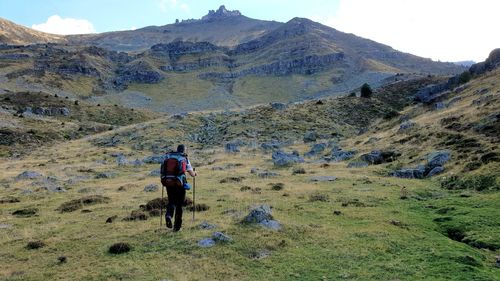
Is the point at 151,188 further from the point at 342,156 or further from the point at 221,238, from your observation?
the point at 342,156

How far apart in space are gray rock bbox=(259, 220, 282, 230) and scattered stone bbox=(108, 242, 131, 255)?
226 inches

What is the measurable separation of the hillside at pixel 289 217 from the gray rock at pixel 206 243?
99 mm

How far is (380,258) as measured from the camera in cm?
1444

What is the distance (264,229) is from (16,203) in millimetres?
21202

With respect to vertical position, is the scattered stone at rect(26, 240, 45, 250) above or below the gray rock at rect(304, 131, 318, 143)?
below

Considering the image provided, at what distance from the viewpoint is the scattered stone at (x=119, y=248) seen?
615 inches

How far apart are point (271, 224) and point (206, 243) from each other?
3.35 meters

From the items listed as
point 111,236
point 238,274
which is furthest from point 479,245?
point 111,236

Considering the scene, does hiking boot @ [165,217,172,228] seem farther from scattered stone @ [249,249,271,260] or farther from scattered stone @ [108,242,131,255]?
scattered stone @ [249,249,271,260]

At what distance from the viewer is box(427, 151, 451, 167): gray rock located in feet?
103

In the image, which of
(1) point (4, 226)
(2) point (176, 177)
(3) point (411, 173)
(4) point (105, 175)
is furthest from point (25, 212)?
(3) point (411, 173)

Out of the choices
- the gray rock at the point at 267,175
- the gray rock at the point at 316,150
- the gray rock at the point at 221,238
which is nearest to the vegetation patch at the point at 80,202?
the gray rock at the point at 221,238

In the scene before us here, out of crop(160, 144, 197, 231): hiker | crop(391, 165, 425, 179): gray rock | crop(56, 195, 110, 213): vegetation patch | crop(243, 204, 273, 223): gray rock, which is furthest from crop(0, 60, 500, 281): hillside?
crop(160, 144, 197, 231): hiker

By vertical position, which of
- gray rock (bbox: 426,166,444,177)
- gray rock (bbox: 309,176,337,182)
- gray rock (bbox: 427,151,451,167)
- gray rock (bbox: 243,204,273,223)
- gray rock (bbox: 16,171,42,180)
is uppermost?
gray rock (bbox: 427,151,451,167)
